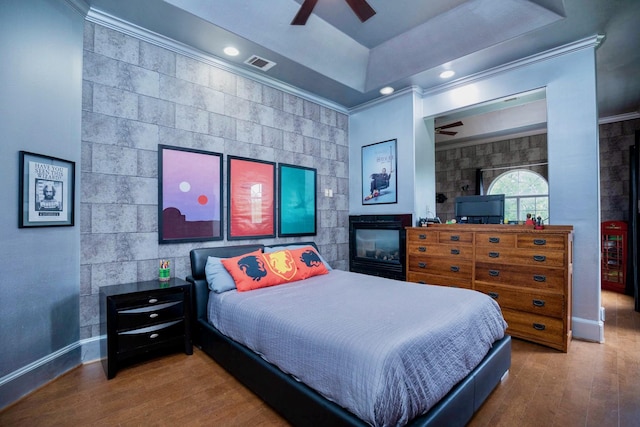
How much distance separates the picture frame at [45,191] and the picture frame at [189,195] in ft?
2.31

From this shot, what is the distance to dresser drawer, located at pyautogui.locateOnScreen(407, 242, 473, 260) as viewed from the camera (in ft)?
11.2

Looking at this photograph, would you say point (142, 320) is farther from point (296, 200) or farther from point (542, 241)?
point (542, 241)

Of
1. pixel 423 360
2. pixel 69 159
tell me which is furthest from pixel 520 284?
pixel 69 159

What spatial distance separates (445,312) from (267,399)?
1280 mm

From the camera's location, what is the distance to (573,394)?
2.10m

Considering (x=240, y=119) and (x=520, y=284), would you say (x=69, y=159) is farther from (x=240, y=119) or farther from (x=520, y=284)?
(x=520, y=284)

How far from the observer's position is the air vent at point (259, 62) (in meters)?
3.37

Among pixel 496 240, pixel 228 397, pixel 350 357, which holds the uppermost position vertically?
pixel 496 240

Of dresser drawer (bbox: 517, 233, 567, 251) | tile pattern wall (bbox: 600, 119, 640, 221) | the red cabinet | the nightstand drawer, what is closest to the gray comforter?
the nightstand drawer

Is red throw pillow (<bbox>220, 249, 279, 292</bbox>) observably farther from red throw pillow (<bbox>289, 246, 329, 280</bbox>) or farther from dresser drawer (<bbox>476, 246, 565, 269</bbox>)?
dresser drawer (<bbox>476, 246, 565, 269</bbox>)

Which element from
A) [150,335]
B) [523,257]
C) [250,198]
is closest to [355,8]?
[250,198]

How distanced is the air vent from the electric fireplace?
252 centimetres

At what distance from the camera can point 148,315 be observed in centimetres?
250

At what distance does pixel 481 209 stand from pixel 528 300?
3.86 feet
